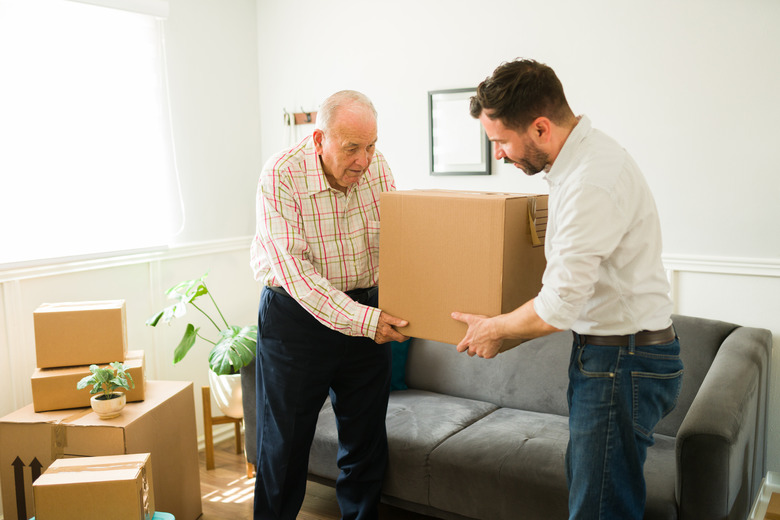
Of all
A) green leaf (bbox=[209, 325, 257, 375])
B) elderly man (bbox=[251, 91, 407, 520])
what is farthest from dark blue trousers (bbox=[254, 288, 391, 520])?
green leaf (bbox=[209, 325, 257, 375])

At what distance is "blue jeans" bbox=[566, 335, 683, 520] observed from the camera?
1.45 m

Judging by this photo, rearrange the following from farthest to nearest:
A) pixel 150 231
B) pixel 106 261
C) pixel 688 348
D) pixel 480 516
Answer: pixel 150 231 → pixel 106 261 → pixel 688 348 → pixel 480 516

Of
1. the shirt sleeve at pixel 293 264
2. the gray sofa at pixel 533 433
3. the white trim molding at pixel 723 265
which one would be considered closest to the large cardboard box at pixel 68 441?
the gray sofa at pixel 533 433

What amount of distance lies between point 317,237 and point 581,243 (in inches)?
32.4

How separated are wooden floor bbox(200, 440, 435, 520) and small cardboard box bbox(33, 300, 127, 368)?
0.78 metres

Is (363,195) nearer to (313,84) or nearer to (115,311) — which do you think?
(115,311)

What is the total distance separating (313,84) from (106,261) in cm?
135

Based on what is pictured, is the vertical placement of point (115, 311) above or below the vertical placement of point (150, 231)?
below

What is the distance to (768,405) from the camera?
7.98ft

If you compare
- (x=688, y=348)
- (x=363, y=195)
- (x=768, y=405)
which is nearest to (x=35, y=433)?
(x=363, y=195)

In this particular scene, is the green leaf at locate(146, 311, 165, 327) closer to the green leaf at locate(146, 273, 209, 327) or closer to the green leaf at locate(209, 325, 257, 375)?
the green leaf at locate(146, 273, 209, 327)

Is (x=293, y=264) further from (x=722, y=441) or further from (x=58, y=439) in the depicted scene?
(x=722, y=441)

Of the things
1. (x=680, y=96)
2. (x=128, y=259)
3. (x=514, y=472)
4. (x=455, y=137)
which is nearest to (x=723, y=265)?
(x=680, y=96)

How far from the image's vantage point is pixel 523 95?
1.42 meters
